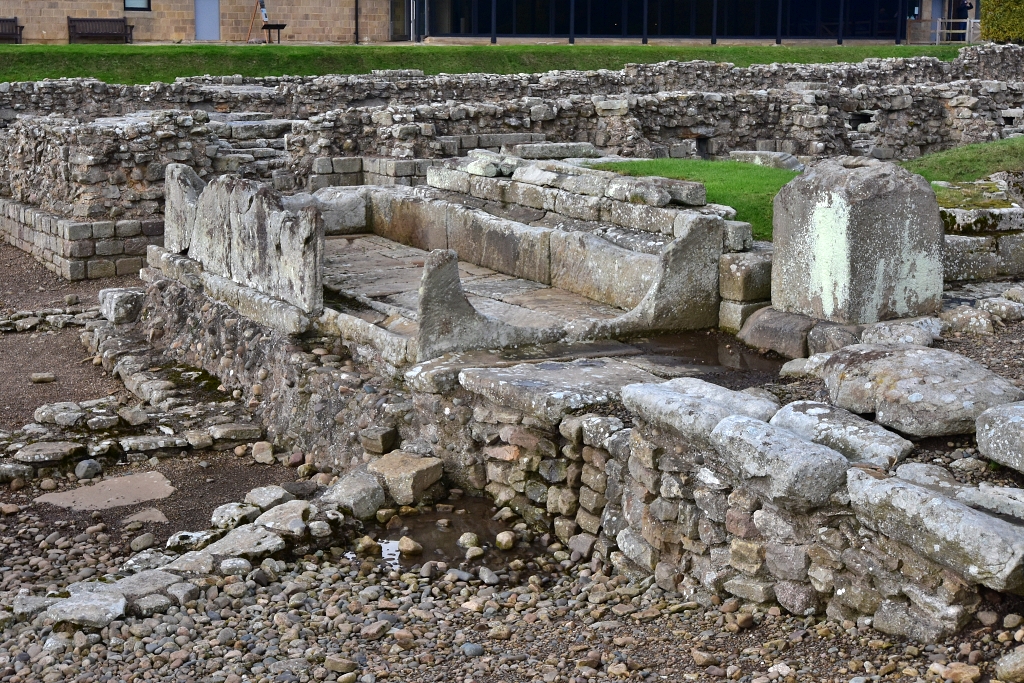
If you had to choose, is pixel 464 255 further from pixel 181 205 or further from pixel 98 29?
pixel 98 29

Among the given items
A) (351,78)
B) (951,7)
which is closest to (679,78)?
(351,78)

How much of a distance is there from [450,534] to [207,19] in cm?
2980

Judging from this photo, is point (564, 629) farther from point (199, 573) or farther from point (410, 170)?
point (410, 170)

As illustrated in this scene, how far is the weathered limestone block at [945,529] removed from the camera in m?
3.71

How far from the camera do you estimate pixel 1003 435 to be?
14.0ft

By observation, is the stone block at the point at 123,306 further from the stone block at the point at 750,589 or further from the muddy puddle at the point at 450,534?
the stone block at the point at 750,589

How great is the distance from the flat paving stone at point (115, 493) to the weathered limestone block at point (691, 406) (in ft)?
10.3

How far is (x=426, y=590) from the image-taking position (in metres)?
5.27

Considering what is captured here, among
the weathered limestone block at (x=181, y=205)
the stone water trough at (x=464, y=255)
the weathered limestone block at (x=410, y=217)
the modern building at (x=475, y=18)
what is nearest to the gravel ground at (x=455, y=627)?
the stone water trough at (x=464, y=255)

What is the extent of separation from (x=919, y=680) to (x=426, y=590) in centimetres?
230

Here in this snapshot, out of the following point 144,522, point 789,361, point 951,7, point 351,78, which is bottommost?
point 144,522

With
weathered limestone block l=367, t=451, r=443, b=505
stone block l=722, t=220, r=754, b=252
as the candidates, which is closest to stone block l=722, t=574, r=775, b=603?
weathered limestone block l=367, t=451, r=443, b=505

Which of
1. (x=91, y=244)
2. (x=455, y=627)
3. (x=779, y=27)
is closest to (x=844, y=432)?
(x=455, y=627)

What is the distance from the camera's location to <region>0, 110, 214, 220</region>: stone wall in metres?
13.5
